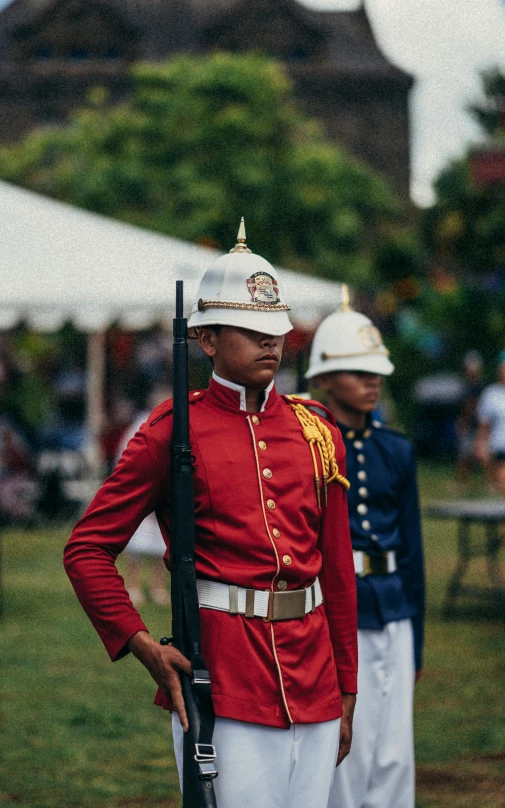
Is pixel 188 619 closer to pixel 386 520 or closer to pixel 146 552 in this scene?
pixel 386 520

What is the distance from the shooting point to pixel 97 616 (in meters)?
3.36

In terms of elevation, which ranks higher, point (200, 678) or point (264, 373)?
point (264, 373)

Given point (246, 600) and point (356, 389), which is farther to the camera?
point (356, 389)

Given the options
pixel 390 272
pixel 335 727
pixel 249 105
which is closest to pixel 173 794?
pixel 335 727

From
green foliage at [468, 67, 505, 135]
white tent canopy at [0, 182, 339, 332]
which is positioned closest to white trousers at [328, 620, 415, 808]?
white tent canopy at [0, 182, 339, 332]

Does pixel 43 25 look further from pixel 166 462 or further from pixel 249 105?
pixel 166 462

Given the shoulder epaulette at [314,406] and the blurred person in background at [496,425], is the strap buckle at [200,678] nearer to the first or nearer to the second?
the shoulder epaulette at [314,406]

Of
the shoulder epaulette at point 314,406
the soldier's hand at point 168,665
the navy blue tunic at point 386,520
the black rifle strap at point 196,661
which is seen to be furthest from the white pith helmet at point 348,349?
the soldier's hand at point 168,665

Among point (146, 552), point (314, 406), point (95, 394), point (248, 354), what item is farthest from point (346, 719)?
point (95, 394)

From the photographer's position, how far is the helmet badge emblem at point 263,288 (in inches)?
140

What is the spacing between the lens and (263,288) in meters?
3.58

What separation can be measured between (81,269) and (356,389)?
317 inches

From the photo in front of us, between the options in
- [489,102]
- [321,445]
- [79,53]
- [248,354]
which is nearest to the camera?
[248,354]

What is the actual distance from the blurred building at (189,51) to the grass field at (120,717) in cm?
5334
